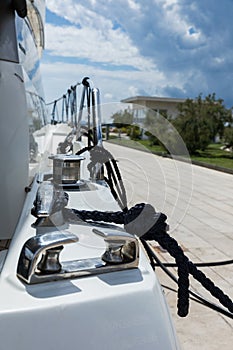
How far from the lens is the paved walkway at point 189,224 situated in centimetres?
107

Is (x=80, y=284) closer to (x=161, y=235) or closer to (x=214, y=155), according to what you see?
(x=161, y=235)

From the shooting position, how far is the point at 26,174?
161 cm

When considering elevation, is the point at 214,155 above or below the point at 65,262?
below

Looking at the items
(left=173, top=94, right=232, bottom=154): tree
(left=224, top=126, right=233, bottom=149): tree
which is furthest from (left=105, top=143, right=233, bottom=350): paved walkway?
(left=173, top=94, right=232, bottom=154): tree

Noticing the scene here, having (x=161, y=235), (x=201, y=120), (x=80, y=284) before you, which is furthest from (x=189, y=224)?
(x=201, y=120)

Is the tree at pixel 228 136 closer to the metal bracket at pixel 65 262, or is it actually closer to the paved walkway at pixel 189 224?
the paved walkway at pixel 189 224

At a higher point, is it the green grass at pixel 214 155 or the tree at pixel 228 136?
the tree at pixel 228 136

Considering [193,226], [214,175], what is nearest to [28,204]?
[193,226]

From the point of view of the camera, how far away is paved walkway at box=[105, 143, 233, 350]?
1.07 m

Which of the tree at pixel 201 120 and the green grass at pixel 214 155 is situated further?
the tree at pixel 201 120

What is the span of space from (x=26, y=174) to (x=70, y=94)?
68 centimetres

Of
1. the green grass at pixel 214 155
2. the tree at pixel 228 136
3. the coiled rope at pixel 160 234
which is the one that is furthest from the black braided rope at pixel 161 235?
the tree at pixel 228 136

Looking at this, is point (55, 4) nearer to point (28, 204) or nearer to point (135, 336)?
point (28, 204)

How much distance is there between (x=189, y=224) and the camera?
4.89 meters
